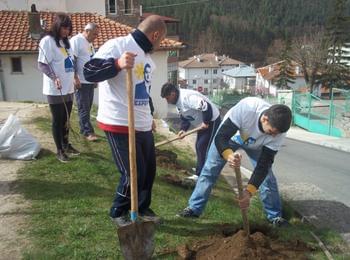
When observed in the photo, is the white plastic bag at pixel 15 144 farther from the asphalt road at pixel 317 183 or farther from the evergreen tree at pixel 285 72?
the evergreen tree at pixel 285 72

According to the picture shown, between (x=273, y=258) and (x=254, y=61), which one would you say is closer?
(x=273, y=258)

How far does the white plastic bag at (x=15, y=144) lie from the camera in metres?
5.73

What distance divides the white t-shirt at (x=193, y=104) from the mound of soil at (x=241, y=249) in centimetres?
229

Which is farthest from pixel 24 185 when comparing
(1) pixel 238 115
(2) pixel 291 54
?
(2) pixel 291 54

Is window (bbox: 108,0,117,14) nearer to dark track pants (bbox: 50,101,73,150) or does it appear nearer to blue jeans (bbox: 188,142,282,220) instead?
dark track pants (bbox: 50,101,73,150)

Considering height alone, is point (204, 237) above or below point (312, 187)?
above

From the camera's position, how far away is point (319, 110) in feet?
78.2

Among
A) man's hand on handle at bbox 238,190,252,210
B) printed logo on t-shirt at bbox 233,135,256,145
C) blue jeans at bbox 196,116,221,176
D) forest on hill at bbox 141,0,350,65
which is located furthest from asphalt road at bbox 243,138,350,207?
forest on hill at bbox 141,0,350,65

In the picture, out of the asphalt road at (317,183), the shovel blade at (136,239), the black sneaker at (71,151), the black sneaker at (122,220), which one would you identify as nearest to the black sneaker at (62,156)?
the black sneaker at (71,151)

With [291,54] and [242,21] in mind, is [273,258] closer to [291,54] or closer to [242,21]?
[291,54]

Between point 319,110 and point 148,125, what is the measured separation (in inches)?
854

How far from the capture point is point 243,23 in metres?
104

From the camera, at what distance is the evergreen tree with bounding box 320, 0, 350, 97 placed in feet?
177

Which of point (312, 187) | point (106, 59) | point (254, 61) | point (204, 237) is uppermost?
point (106, 59)
